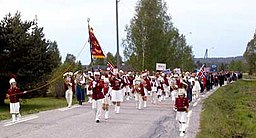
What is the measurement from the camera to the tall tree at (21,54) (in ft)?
120

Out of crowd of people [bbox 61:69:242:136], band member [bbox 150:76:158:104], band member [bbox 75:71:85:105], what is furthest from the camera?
band member [bbox 150:76:158:104]

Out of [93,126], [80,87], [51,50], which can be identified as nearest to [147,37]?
[51,50]

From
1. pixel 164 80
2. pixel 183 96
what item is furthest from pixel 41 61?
pixel 183 96

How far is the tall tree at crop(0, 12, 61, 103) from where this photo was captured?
36.6 metres

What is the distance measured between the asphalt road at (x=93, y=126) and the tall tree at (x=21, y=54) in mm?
13594

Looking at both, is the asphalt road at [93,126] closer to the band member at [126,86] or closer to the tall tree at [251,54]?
the band member at [126,86]

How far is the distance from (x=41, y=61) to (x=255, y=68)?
10599cm

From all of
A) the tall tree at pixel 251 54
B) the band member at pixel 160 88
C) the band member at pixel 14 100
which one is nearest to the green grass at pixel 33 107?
the band member at pixel 14 100

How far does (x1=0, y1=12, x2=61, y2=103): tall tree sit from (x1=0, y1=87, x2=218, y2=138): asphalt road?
13594 mm

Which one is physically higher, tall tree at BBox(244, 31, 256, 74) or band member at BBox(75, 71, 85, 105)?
tall tree at BBox(244, 31, 256, 74)

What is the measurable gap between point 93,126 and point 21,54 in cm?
1932

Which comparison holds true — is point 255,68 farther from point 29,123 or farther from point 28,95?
point 29,123

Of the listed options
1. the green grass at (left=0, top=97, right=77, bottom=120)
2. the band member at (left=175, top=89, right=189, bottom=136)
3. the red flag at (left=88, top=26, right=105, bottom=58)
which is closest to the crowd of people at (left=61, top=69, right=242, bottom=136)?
the band member at (left=175, top=89, right=189, bottom=136)

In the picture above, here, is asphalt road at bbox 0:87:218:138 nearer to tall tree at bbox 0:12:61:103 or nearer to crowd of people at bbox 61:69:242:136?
crowd of people at bbox 61:69:242:136
